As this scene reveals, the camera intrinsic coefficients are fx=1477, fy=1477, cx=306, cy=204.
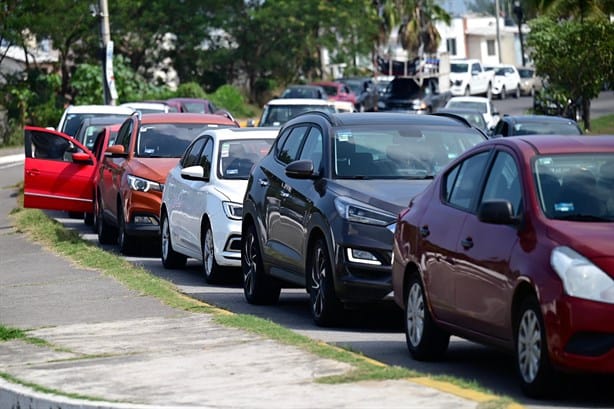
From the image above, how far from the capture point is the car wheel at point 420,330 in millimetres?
9969

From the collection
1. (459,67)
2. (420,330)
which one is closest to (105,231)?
(420,330)

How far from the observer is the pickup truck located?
68125mm

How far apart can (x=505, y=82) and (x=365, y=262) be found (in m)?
63.8

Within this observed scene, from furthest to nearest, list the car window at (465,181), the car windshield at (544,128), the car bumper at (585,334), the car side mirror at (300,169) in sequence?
the car windshield at (544,128)
the car side mirror at (300,169)
the car window at (465,181)
the car bumper at (585,334)

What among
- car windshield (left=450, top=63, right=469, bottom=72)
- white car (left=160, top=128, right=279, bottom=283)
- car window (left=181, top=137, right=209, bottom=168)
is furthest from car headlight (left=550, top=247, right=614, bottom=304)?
car windshield (left=450, top=63, right=469, bottom=72)

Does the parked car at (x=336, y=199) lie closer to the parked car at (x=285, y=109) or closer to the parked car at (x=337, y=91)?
the parked car at (x=285, y=109)

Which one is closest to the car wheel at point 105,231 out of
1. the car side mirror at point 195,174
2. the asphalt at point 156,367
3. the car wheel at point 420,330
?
the car side mirror at point 195,174

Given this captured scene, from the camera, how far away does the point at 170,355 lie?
991 centimetres

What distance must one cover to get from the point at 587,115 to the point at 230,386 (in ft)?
122

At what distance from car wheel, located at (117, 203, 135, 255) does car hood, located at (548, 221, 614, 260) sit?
1128cm

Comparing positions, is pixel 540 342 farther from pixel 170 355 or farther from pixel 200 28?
pixel 200 28

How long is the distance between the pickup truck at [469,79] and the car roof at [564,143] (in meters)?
57.7

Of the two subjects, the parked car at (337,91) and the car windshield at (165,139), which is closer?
the car windshield at (165,139)

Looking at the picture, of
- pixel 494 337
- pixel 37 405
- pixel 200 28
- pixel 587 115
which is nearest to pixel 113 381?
pixel 37 405
